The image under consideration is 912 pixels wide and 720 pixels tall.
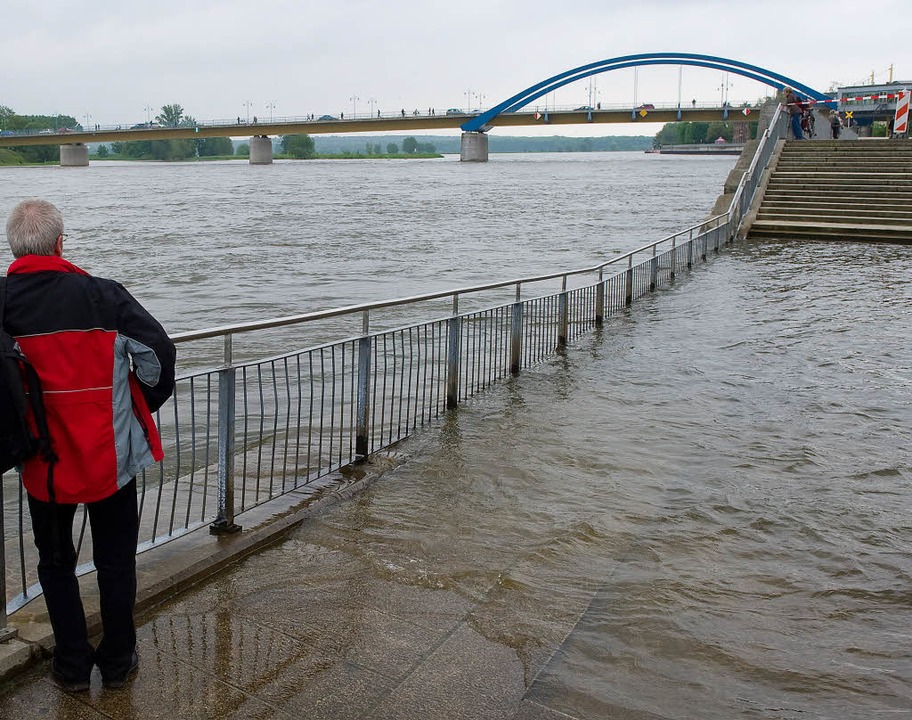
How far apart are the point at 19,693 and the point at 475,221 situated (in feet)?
123

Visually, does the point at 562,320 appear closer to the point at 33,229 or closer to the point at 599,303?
the point at 599,303

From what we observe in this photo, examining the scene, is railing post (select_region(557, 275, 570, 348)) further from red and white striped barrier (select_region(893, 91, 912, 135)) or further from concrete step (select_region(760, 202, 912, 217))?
red and white striped barrier (select_region(893, 91, 912, 135))

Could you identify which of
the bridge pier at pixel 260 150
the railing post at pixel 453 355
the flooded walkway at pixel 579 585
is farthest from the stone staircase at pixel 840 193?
the bridge pier at pixel 260 150

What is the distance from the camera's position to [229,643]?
3488mm

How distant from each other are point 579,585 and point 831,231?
20.3 m

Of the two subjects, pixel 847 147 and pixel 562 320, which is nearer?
pixel 562 320

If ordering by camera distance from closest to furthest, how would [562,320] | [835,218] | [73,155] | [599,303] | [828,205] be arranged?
[562,320], [599,303], [835,218], [828,205], [73,155]

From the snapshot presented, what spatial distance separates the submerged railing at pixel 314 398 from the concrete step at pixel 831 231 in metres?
7.11

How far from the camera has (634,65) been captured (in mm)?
90812

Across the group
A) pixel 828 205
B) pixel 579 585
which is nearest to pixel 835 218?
pixel 828 205

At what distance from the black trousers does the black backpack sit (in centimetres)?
24

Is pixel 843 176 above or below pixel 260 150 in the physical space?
below

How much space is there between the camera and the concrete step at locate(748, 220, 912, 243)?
70.9 feet

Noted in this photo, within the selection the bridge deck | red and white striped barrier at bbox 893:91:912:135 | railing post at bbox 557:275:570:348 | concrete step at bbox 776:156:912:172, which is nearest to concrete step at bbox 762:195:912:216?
concrete step at bbox 776:156:912:172
